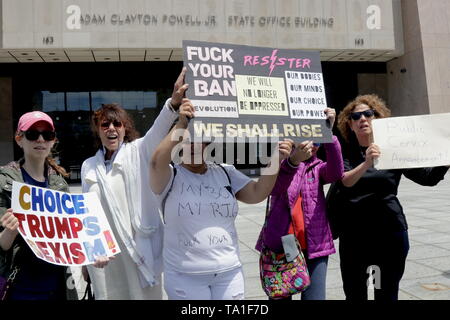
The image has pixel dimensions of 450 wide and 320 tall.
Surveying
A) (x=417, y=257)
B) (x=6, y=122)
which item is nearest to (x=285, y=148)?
(x=417, y=257)

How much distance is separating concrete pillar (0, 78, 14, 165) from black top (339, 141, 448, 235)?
78.6 ft

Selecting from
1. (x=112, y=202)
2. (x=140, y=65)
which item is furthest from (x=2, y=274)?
(x=140, y=65)

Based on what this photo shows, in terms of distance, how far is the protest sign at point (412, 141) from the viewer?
2865 millimetres

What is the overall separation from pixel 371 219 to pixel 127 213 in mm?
1748

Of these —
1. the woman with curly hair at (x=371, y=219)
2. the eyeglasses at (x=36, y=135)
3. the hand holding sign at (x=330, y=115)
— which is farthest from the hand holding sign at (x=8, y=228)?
the woman with curly hair at (x=371, y=219)

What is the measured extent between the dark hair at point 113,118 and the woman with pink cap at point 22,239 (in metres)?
0.38

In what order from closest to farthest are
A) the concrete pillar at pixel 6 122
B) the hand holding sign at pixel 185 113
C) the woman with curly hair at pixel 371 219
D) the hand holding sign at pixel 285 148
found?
the hand holding sign at pixel 185 113
the hand holding sign at pixel 285 148
the woman with curly hair at pixel 371 219
the concrete pillar at pixel 6 122

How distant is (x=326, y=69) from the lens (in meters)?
25.1

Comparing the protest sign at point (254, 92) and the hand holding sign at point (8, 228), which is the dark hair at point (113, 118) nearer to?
the protest sign at point (254, 92)

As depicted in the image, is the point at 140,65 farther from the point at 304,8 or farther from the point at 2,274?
the point at 2,274

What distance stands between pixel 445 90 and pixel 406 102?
223cm

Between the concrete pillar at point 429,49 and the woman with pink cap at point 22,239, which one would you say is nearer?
the woman with pink cap at point 22,239

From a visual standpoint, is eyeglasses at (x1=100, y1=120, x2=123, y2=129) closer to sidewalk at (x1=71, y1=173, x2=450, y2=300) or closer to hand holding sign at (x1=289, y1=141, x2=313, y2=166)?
hand holding sign at (x1=289, y1=141, x2=313, y2=166)

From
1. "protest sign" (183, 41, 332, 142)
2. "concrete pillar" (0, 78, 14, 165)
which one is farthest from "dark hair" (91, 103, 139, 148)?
"concrete pillar" (0, 78, 14, 165)
